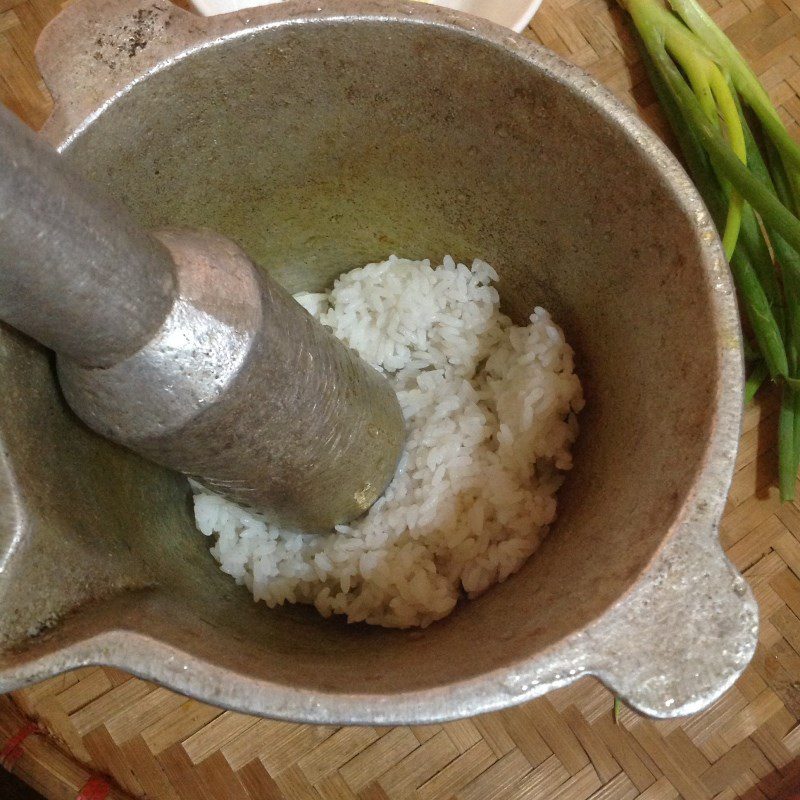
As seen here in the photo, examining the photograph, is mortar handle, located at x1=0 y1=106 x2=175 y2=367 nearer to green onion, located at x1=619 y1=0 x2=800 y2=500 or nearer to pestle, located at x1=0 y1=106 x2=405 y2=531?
pestle, located at x1=0 y1=106 x2=405 y2=531

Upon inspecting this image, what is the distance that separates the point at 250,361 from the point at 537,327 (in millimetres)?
534

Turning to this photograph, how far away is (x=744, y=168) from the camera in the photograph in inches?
48.8

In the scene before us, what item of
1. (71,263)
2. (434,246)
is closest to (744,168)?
(434,246)

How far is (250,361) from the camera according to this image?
2.84 feet

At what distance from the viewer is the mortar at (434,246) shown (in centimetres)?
74

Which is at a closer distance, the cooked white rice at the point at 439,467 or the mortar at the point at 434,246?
the mortar at the point at 434,246

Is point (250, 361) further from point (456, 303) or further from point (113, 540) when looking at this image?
point (456, 303)

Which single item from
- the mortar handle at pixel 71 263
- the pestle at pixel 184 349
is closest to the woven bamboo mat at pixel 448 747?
the pestle at pixel 184 349

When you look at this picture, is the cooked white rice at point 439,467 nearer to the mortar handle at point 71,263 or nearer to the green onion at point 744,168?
the green onion at point 744,168

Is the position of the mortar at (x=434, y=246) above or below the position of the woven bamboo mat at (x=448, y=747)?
above

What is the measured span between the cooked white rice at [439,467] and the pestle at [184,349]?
0.09 meters

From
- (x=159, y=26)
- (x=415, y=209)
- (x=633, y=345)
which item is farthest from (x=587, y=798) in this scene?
(x=159, y=26)

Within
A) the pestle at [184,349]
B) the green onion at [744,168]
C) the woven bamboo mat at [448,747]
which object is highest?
the green onion at [744,168]

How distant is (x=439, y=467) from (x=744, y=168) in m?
0.69
